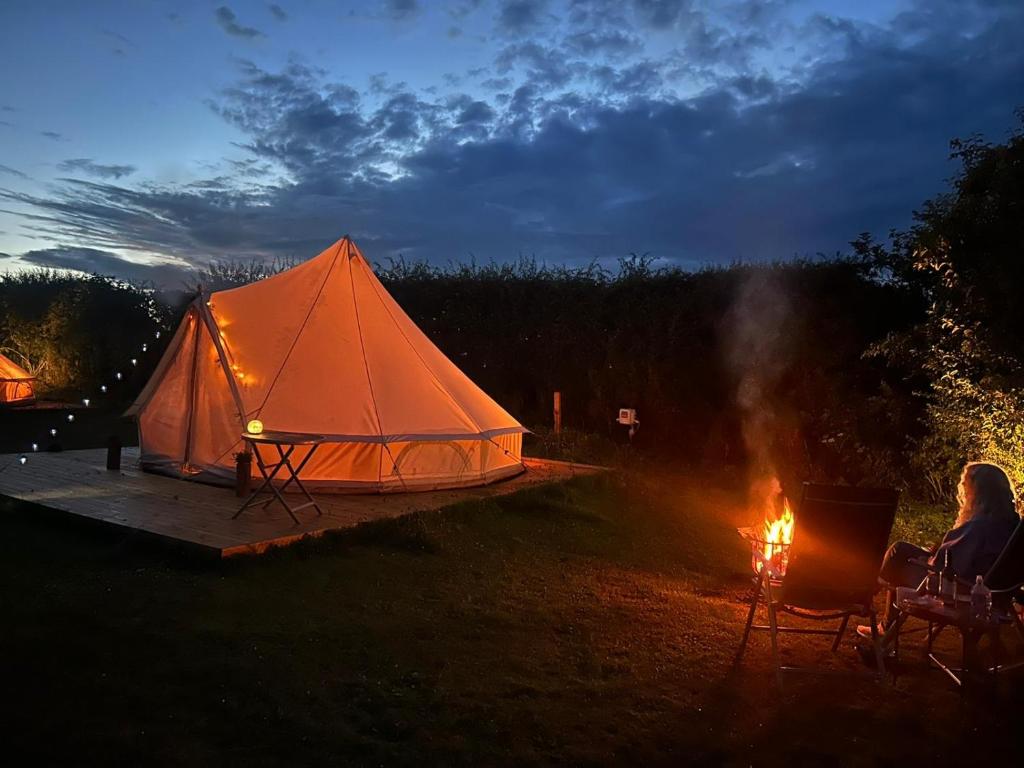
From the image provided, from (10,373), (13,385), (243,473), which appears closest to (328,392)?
(243,473)

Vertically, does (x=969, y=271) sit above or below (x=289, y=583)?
above

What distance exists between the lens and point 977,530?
3586 mm

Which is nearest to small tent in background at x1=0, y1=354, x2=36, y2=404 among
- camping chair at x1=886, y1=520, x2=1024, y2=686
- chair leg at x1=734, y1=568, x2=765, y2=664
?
chair leg at x1=734, y1=568, x2=765, y2=664

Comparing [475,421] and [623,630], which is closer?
[623,630]

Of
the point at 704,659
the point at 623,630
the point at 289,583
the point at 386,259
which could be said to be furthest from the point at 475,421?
the point at 386,259

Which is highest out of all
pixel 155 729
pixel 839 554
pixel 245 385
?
pixel 245 385

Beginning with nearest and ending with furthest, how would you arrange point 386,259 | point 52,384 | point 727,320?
point 727,320 → point 386,259 → point 52,384

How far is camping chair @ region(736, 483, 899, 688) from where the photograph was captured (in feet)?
11.9

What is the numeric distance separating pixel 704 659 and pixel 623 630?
0.50m

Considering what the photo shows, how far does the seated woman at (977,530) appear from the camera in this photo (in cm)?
356

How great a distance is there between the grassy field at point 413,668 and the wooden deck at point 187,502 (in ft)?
0.53

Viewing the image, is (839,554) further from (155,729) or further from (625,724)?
(155,729)

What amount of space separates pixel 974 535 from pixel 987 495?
0.21 meters

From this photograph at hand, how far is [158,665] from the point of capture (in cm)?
334
